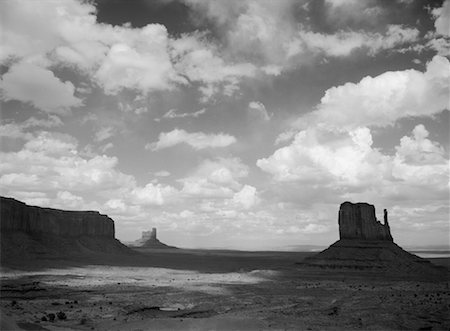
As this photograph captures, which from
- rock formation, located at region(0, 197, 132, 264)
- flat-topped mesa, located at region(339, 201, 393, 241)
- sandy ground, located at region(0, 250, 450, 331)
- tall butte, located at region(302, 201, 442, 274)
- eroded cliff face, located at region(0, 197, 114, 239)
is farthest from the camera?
eroded cliff face, located at region(0, 197, 114, 239)

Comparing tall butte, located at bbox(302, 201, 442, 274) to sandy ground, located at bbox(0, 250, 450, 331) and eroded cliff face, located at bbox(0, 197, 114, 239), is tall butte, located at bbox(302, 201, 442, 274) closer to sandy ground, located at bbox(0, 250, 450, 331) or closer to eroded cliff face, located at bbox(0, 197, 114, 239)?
sandy ground, located at bbox(0, 250, 450, 331)

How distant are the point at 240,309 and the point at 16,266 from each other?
7322cm

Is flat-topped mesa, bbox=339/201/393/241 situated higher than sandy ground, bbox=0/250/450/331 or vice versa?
flat-topped mesa, bbox=339/201/393/241

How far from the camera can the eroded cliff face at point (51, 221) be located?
118688 millimetres

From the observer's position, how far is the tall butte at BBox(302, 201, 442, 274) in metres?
91.6

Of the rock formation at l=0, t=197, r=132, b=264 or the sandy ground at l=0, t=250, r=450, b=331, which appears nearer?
the sandy ground at l=0, t=250, r=450, b=331

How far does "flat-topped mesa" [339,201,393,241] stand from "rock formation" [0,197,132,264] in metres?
81.0

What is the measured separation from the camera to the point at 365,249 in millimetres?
98688

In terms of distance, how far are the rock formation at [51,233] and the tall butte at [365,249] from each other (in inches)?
2930

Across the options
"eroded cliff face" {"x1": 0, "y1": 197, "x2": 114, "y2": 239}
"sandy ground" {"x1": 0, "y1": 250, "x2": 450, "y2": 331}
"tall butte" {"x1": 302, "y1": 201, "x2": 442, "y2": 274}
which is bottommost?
"sandy ground" {"x1": 0, "y1": 250, "x2": 450, "y2": 331}

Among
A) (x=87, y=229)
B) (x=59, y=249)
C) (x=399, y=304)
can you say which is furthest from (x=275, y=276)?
(x=87, y=229)

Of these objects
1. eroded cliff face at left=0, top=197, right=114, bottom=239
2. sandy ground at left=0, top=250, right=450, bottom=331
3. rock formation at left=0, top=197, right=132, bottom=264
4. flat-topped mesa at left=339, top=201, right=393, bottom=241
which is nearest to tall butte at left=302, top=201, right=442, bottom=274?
flat-topped mesa at left=339, top=201, right=393, bottom=241

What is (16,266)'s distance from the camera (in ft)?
315

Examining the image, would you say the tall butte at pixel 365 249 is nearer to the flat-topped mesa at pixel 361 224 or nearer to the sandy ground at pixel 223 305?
the flat-topped mesa at pixel 361 224
